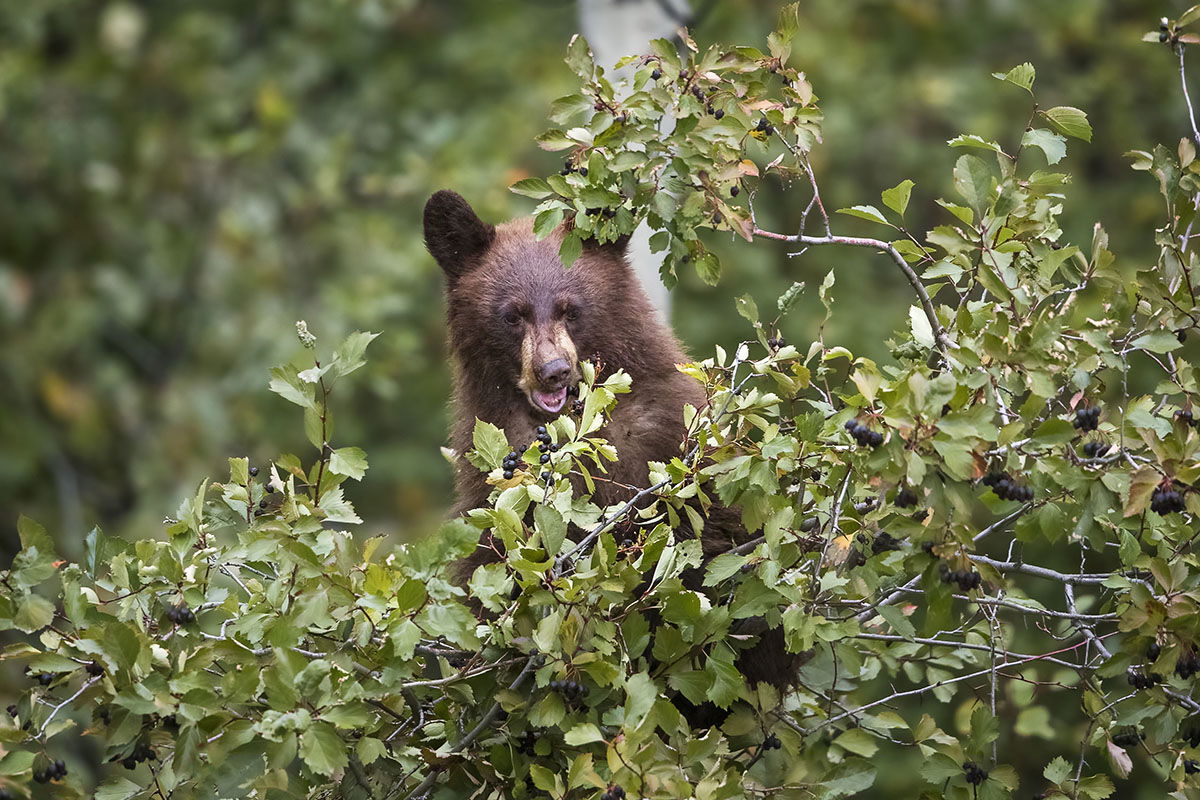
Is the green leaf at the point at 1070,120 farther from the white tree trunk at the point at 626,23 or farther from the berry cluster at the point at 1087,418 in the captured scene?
the white tree trunk at the point at 626,23

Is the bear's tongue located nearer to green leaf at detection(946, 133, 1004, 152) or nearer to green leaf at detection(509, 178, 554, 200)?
green leaf at detection(509, 178, 554, 200)

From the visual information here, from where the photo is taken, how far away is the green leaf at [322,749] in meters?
2.56

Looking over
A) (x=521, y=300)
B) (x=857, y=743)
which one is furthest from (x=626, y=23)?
(x=857, y=743)

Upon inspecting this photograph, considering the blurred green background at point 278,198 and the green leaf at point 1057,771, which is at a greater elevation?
the green leaf at point 1057,771

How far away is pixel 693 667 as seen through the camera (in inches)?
121

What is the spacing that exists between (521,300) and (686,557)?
1.86m

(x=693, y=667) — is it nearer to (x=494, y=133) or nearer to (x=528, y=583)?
(x=528, y=583)

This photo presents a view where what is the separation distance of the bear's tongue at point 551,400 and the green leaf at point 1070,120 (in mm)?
1740

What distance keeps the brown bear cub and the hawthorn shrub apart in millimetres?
962

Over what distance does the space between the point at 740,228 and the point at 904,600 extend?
1332mm

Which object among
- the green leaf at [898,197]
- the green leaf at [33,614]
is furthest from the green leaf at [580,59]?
the green leaf at [33,614]

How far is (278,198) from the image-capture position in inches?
356

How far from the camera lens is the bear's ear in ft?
15.6

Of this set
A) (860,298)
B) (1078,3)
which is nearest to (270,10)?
(860,298)
